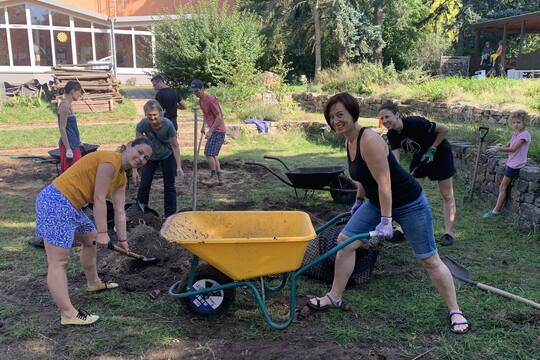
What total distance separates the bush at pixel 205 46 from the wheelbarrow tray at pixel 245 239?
1355cm

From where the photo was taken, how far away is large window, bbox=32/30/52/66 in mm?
23312

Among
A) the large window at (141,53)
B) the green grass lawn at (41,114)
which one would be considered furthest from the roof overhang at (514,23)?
the large window at (141,53)

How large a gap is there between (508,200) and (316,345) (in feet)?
12.7

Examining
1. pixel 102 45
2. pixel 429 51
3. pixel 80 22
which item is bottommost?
pixel 429 51

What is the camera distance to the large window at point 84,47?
2441cm

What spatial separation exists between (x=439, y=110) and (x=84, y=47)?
19045 mm

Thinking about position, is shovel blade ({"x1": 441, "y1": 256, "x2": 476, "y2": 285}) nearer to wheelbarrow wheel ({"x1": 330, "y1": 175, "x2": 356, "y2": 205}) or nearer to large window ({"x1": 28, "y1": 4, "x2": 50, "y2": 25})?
wheelbarrow wheel ({"x1": 330, "y1": 175, "x2": 356, "y2": 205})

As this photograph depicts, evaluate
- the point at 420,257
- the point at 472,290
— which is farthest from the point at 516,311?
the point at 420,257

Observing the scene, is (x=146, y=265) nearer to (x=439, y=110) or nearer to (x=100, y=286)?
(x=100, y=286)

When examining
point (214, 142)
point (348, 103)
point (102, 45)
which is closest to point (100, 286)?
point (348, 103)

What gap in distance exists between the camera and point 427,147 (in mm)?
4715

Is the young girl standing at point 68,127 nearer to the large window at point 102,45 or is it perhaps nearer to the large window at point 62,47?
the large window at point 62,47

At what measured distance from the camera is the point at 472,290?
3.86m

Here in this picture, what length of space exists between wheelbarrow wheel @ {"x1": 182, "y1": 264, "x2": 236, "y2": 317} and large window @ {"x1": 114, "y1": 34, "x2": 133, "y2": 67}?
24.3 meters
